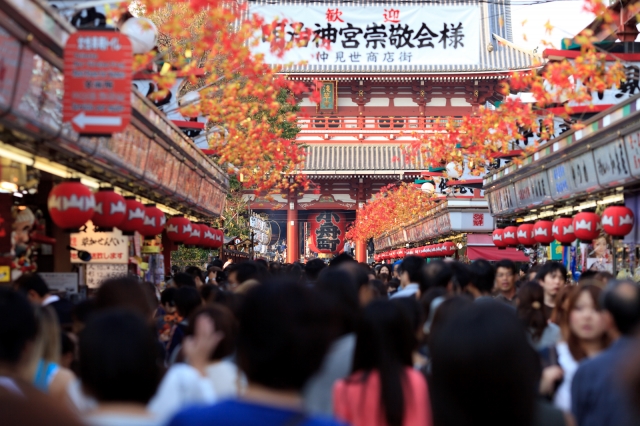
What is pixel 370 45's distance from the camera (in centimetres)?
3912

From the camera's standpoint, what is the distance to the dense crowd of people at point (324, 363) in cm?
274

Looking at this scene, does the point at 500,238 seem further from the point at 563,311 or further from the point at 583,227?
the point at 563,311

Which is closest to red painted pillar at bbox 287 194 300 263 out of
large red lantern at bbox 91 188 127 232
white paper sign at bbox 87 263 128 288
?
white paper sign at bbox 87 263 128 288

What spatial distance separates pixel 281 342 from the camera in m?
2.80

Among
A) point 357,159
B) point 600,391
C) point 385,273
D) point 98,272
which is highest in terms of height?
point 357,159

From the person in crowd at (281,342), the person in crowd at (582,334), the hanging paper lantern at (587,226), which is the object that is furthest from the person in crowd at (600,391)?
the hanging paper lantern at (587,226)

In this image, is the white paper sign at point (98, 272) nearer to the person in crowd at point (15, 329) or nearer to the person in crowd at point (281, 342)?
the person in crowd at point (15, 329)

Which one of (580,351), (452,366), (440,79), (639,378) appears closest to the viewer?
(639,378)

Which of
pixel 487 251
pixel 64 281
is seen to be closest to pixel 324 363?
pixel 64 281

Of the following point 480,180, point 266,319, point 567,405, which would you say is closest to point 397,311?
point 567,405

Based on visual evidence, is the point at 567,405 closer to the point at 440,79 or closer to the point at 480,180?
the point at 480,180

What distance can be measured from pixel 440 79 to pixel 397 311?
34969mm

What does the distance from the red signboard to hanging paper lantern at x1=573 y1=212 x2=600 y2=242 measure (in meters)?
7.39

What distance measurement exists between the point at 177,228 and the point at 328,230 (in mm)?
28250
